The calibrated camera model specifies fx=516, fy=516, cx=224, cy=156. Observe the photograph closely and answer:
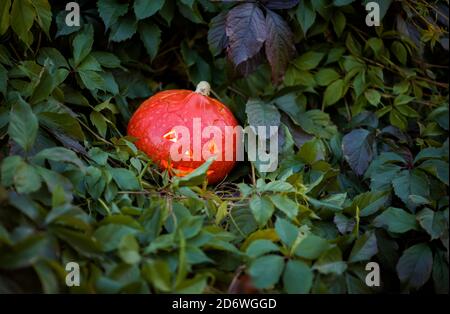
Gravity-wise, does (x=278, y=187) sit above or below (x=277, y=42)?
below

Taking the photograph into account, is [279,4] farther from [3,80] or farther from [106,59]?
[3,80]

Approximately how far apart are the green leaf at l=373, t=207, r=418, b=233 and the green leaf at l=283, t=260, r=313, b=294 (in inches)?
12.2

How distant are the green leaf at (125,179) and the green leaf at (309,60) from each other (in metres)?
0.80

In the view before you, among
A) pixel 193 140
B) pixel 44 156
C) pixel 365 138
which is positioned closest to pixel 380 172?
pixel 365 138

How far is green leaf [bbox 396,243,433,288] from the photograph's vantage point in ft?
3.99

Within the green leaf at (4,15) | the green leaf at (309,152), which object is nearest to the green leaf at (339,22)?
the green leaf at (309,152)

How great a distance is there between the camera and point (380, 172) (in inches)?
59.1

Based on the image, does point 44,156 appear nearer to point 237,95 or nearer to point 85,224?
point 85,224

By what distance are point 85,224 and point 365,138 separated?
966mm

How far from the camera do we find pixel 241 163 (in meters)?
1.75

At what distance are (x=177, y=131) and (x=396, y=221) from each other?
693 mm

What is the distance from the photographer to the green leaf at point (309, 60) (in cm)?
185

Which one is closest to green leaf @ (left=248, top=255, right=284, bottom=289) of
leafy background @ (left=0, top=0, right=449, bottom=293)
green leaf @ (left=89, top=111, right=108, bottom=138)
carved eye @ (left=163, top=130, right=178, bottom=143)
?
leafy background @ (left=0, top=0, right=449, bottom=293)

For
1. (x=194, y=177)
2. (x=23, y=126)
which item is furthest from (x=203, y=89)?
(x=23, y=126)
